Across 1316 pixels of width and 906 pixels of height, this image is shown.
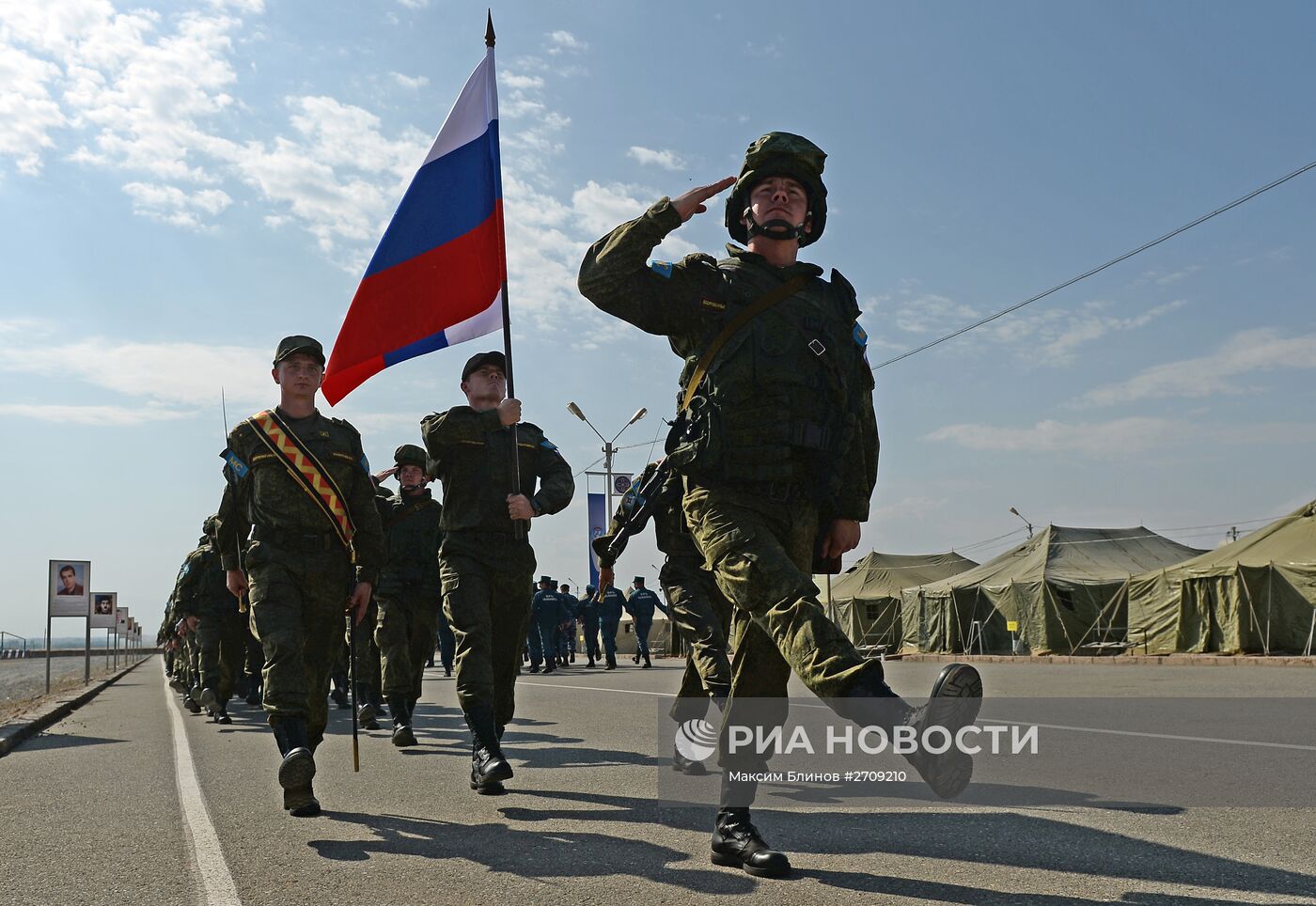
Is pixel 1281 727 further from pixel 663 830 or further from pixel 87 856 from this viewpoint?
pixel 87 856

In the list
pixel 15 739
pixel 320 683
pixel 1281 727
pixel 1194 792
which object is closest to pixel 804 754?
pixel 1194 792

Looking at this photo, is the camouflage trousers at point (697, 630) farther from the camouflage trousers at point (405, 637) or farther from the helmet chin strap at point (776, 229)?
the helmet chin strap at point (776, 229)

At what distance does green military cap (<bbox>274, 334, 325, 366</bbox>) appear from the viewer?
18.8 feet

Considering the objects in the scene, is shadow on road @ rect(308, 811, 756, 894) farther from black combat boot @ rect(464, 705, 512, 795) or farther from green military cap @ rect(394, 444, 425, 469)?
green military cap @ rect(394, 444, 425, 469)

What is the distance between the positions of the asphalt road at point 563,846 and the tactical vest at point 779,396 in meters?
1.24

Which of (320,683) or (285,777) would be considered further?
(320,683)

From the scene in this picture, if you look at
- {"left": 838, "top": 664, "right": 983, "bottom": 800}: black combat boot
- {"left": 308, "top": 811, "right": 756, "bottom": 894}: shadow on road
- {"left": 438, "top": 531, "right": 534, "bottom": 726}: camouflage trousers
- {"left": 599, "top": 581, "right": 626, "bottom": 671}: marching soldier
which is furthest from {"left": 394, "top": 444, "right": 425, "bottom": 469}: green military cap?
{"left": 599, "top": 581, "right": 626, "bottom": 671}: marching soldier

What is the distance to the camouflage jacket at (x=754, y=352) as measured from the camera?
144 inches

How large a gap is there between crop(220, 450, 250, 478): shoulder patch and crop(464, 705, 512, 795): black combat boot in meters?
1.61

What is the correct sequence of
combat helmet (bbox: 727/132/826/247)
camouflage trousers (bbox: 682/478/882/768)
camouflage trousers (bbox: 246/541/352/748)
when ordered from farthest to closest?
1. camouflage trousers (bbox: 246/541/352/748)
2. combat helmet (bbox: 727/132/826/247)
3. camouflage trousers (bbox: 682/478/882/768)

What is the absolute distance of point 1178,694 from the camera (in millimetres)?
10805

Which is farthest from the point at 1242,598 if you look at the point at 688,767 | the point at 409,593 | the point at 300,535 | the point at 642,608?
the point at 300,535

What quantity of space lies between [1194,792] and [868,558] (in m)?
32.4

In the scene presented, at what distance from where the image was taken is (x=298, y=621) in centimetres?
543
